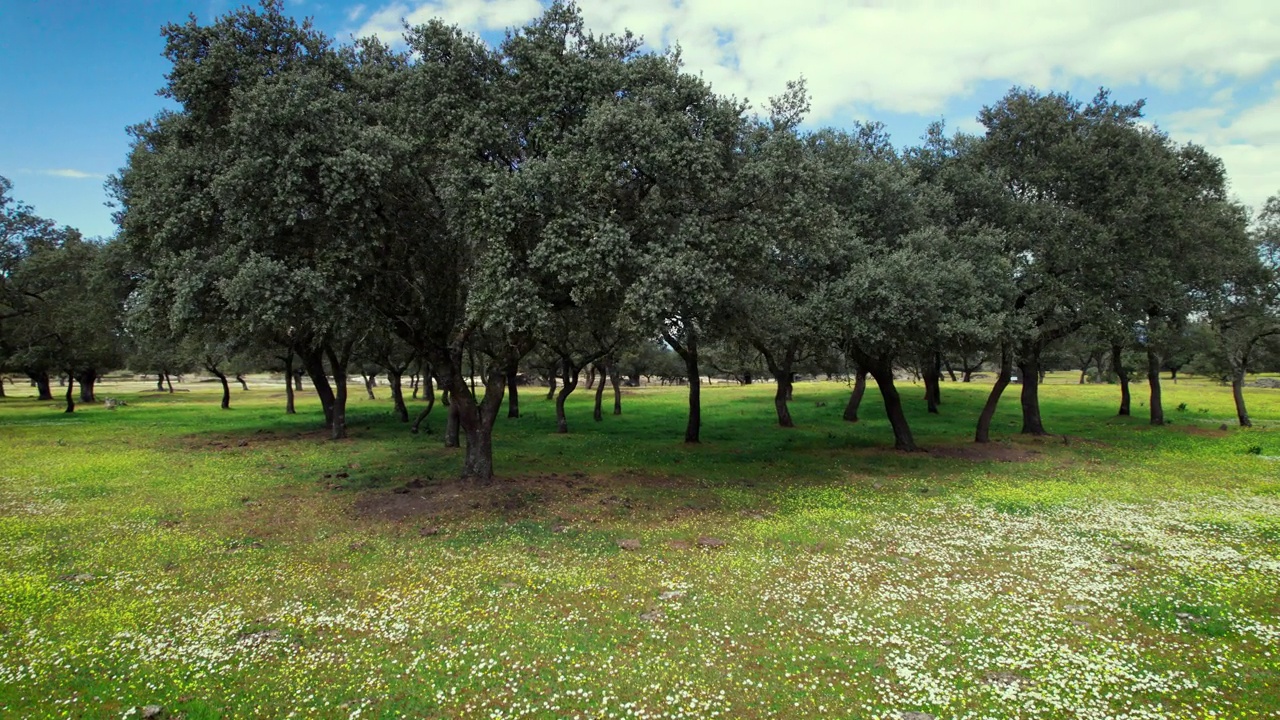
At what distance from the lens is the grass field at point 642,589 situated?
8.80 metres

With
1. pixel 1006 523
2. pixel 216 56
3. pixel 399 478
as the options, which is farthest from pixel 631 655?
pixel 216 56

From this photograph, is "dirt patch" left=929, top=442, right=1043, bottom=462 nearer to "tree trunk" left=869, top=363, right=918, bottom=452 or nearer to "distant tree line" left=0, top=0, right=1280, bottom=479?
"tree trunk" left=869, top=363, right=918, bottom=452

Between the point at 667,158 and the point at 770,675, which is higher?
the point at 667,158

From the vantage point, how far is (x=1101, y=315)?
93.0ft

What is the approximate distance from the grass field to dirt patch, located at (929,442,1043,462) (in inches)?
62.8

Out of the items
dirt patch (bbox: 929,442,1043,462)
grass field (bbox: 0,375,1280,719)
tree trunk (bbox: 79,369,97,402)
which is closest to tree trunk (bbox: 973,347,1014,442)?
dirt patch (bbox: 929,442,1043,462)

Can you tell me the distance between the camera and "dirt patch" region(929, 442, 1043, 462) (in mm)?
28469

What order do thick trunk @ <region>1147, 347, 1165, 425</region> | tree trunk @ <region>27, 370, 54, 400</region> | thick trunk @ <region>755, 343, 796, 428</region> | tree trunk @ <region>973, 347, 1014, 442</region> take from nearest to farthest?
tree trunk @ <region>973, 347, 1014, 442</region>
thick trunk @ <region>755, 343, 796, 428</region>
thick trunk @ <region>1147, 347, 1165, 425</region>
tree trunk @ <region>27, 370, 54, 400</region>

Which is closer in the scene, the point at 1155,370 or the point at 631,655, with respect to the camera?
the point at 631,655

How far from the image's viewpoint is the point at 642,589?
1255cm

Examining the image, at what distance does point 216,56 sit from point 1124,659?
81.2 ft

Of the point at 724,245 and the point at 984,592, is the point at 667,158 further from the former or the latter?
the point at 984,592

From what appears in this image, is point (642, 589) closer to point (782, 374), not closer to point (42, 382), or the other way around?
point (782, 374)

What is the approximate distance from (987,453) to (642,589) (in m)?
23.6
